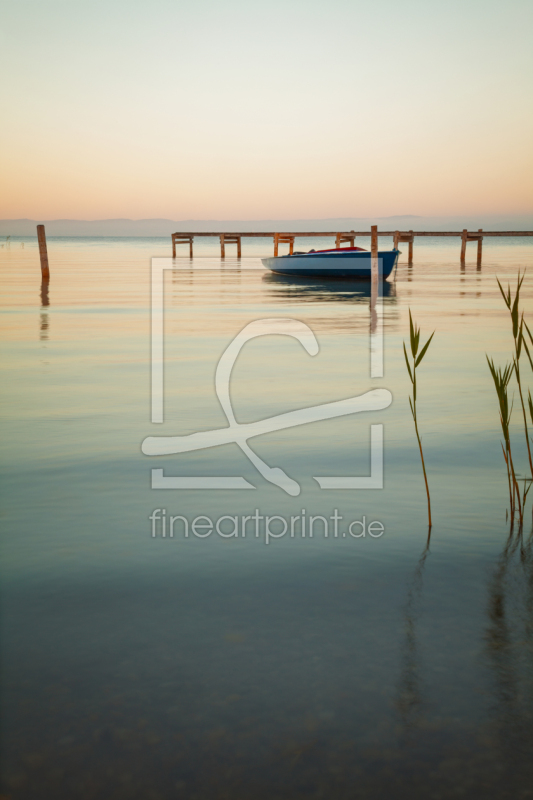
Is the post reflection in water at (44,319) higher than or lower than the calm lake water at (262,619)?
higher

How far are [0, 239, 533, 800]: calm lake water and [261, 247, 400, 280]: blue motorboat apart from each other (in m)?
22.4

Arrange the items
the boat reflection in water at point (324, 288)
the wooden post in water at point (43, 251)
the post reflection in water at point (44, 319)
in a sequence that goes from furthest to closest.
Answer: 1. the wooden post in water at point (43, 251)
2. the boat reflection in water at point (324, 288)
3. the post reflection in water at point (44, 319)

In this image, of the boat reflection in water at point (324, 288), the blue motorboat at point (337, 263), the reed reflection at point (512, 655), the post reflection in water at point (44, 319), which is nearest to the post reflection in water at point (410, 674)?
the reed reflection at point (512, 655)

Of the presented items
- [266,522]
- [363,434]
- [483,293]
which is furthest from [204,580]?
[483,293]

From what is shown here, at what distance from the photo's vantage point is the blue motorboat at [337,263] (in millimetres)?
30500

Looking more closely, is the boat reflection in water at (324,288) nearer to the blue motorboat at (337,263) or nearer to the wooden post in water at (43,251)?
the blue motorboat at (337,263)

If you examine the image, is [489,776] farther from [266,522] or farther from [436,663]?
[266,522]

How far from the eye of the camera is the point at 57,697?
312 centimetres

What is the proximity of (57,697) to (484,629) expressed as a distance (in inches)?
80.9

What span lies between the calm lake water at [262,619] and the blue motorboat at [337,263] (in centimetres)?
2235

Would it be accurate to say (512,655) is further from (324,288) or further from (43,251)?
(43,251)

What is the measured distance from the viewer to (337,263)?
104ft

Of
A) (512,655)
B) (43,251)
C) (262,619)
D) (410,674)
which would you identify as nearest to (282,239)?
(43,251)

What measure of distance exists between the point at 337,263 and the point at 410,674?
29394mm
